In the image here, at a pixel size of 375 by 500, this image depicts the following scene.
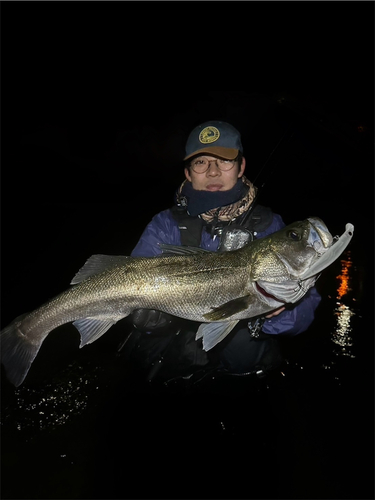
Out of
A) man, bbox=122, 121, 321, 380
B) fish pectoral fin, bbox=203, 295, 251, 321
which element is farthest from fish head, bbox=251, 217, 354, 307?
man, bbox=122, 121, 321, 380

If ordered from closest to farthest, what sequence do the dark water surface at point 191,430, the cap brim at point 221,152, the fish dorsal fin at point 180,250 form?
the fish dorsal fin at point 180,250, the dark water surface at point 191,430, the cap brim at point 221,152

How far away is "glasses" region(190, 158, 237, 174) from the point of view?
2.95 metres

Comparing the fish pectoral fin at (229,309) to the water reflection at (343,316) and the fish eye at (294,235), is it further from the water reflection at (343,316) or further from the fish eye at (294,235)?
the water reflection at (343,316)

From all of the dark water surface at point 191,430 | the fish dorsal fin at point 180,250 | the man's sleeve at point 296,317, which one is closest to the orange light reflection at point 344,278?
the dark water surface at point 191,430

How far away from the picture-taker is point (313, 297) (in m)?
2.55

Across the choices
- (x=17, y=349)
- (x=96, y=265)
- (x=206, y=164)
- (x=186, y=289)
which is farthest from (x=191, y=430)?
(x=206, y=164)

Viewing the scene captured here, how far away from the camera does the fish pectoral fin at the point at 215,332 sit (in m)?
2.14

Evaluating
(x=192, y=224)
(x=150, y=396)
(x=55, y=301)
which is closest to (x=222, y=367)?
(x=150, y=396)

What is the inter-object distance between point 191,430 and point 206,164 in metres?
2.44

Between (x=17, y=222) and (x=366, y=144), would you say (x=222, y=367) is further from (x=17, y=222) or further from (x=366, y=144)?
(x=366, y=144)

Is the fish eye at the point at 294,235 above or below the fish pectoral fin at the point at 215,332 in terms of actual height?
above

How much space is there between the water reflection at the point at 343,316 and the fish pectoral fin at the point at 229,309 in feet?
7.83

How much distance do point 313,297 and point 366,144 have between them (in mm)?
24243

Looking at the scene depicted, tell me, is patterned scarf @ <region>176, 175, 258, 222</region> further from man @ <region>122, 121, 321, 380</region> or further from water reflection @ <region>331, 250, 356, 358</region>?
water reflection @ <region>331, 250, 356, 358</region>
